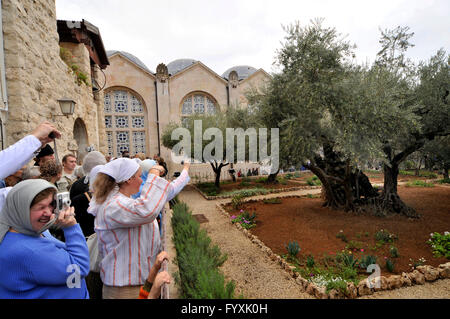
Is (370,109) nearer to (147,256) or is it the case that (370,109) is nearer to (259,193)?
(147,256)

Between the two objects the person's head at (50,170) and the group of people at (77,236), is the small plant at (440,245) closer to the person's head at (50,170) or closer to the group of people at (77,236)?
the group of people at (77,236)

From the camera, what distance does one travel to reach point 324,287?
3.51 m

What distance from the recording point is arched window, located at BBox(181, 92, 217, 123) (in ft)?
69.3

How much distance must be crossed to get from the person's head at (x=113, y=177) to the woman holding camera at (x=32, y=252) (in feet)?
1.34

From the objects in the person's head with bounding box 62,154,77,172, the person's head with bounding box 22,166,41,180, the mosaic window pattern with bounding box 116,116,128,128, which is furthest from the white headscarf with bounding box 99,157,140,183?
the mosaic window pattern with bounding box 116,116,128,128

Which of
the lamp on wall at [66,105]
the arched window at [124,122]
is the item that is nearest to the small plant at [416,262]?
the lamp on wall at [66,105]

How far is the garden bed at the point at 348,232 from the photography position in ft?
14.4

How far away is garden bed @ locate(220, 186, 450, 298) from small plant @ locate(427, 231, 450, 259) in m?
0.10

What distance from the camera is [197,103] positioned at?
21484 millimetres

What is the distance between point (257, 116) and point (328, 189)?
12.4ft

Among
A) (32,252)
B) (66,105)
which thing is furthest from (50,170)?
(66,105)

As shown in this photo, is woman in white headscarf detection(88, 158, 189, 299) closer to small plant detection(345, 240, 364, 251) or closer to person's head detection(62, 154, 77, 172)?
person's head detection(62, 154, 77, 172)

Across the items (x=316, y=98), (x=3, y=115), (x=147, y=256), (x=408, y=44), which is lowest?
(x=147, y=256)

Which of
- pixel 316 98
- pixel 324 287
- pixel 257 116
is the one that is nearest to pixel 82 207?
pixel 324 287
